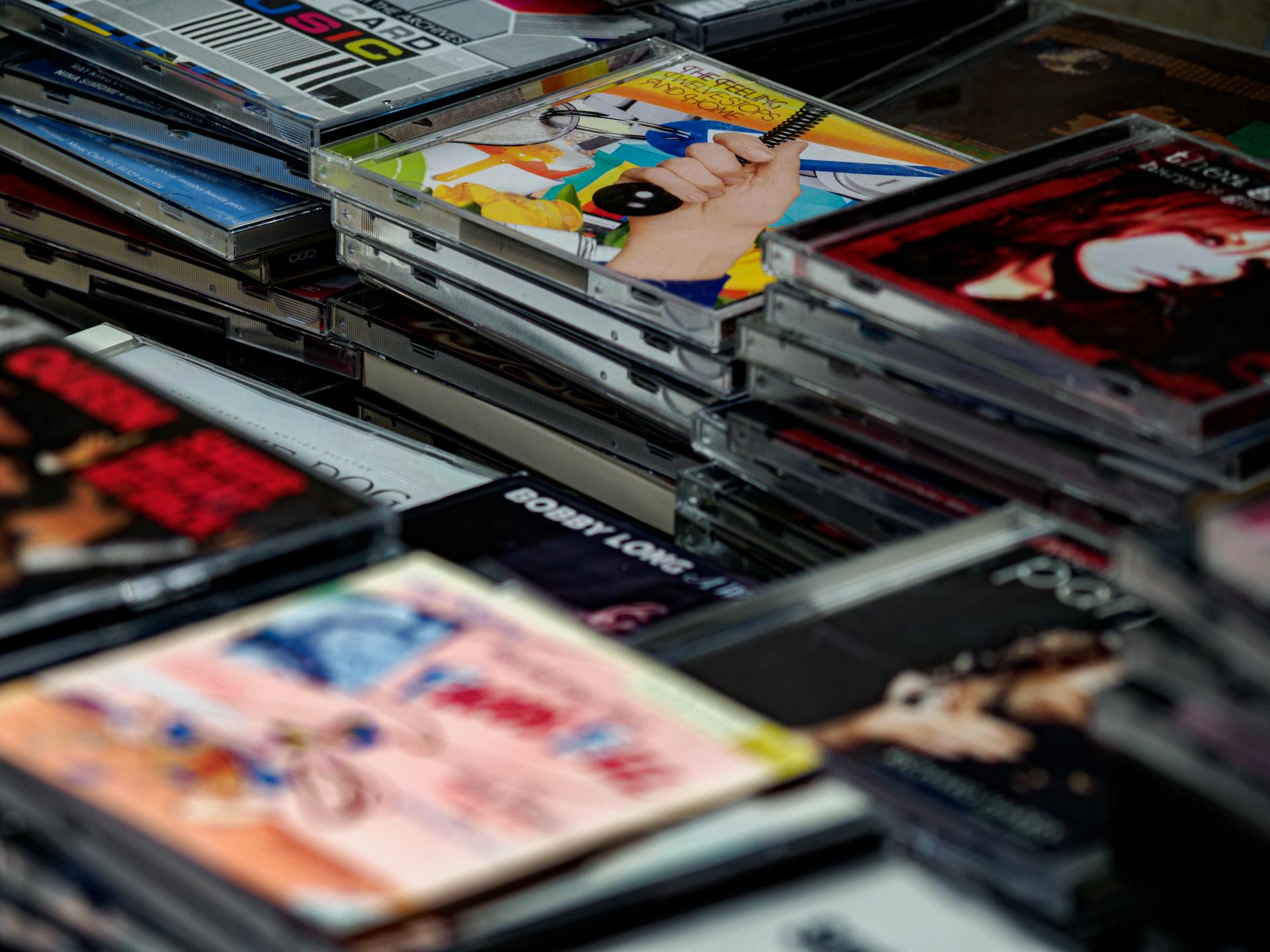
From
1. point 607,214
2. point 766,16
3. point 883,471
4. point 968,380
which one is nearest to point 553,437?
point 607,214

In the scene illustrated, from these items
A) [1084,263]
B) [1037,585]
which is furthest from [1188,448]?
[1084,263]

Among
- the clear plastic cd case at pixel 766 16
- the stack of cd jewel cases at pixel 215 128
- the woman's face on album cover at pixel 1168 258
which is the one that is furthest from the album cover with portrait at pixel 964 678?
the clear plastic cd case at pixel 766 16

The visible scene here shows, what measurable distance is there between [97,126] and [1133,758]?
153cm

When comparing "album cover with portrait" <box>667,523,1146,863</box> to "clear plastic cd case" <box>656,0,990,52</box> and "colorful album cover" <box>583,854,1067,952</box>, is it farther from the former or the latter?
"clear plastic cd case" <box>656,0,990,52</box>

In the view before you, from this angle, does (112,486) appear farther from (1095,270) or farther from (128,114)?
(128,114)

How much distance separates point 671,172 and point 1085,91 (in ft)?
2.22

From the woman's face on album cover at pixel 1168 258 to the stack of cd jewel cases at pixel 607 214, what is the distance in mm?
283

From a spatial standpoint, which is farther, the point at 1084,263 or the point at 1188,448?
the point at 1084,263

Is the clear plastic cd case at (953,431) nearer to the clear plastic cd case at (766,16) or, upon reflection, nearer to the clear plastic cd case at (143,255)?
the clear plastic cd case at (143,255)

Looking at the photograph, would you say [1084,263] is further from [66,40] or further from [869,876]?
[66,40]

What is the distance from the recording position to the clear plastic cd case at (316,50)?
71.6 inches

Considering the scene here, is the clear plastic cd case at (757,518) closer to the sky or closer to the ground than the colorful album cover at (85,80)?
closer to the ground

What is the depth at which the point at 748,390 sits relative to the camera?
4.76 ft

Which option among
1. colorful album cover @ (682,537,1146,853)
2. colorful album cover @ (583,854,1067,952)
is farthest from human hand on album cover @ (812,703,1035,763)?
colorful album cover @ (583,854,1067,952)
